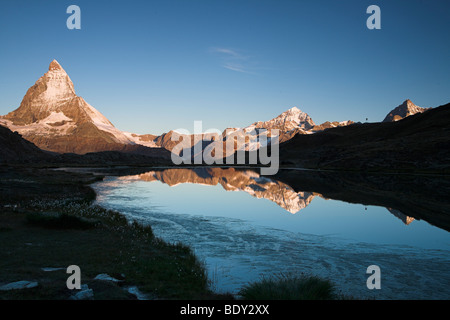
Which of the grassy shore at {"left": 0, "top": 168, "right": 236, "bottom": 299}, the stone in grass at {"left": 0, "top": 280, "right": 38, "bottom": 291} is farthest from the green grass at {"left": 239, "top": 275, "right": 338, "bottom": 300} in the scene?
the stone in grass at {"left": 0, "top": 280, "right": 38, "bottom": 291}

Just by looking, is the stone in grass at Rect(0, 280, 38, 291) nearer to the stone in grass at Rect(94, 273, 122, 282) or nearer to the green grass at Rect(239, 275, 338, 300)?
the stone in grass at Rect(94, 273, 122, 282)

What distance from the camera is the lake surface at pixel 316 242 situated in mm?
13797

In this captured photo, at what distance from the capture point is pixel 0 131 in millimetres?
172000

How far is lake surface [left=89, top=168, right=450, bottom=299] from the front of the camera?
13797mm

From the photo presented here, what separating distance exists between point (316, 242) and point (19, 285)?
16.9 m

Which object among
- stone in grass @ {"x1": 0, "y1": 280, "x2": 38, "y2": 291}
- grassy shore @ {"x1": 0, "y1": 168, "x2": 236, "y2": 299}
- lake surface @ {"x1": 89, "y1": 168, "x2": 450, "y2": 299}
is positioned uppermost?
stone in grass @ {"x1": 0, "y1": 280, "x2": 38, "y2": 291}

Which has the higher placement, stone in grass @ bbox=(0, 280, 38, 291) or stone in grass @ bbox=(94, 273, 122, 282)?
stone in grass @ bbox=(0, 280, 38, 291)

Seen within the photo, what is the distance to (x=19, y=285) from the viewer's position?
10.1 metres

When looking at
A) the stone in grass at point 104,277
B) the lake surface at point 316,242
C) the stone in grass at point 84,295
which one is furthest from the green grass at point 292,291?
the stone in grass at point 84,295

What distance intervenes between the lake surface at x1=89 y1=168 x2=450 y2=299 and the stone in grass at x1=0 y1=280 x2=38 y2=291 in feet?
21.4
